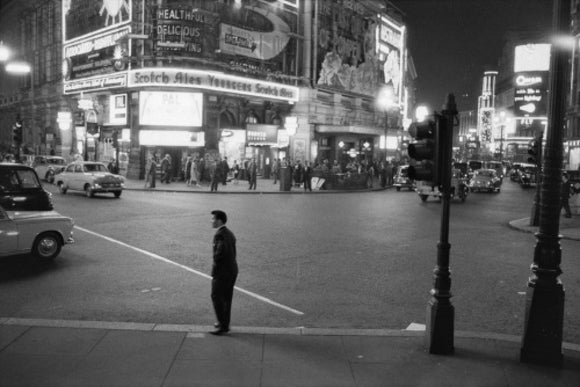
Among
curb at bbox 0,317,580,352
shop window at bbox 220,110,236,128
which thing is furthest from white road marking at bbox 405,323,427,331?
shop window at bbox 220,110,236,128

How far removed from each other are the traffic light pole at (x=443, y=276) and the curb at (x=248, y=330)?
0.59m

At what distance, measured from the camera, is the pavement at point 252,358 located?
5.25 metres

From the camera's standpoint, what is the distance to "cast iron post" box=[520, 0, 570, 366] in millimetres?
5668

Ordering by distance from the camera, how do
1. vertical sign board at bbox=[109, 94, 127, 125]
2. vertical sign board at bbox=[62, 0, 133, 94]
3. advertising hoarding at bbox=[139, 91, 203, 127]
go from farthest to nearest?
vertical sign board at bbox=[109, 94, 127, 125] → vertical sign board at bbox=[62, 0, 133, 94] → advertising hoarding at bbox=[139, 91, 203, 127]

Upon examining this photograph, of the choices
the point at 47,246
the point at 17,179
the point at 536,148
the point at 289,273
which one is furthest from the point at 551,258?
the point at 536,148

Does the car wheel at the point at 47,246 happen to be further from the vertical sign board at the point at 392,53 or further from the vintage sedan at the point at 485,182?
the vertical sign board at the point at 392,53

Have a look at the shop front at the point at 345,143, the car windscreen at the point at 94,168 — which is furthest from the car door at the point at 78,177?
the shop front at the point at 345,143

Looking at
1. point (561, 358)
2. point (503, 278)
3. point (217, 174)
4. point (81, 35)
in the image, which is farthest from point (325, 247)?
point (81, 35)

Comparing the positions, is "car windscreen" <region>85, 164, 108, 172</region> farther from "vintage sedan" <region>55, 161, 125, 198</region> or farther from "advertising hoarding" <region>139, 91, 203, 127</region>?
"advertising hoarding" <region>139, 91, 203, 127</region>

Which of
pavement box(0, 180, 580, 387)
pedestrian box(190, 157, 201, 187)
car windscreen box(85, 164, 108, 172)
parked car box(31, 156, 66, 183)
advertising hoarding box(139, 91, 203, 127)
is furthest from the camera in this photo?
advertising hoarding box(139, 91, 203, 127)

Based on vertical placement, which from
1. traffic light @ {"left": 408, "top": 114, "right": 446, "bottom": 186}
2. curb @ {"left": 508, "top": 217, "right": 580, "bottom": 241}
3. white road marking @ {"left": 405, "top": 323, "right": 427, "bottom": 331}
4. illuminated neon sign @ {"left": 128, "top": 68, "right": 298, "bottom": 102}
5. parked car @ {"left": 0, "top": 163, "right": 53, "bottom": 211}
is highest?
illuminated neon sign @ {"left": 128, "top": 68, "right": 298, "bottom": 102}

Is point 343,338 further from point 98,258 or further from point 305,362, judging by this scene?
point 98,258

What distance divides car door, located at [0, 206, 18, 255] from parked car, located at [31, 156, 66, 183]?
24.1m

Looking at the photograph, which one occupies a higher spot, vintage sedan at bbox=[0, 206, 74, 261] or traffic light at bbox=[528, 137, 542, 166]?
traffic light at bbox=[528, 137, 542, 166]
